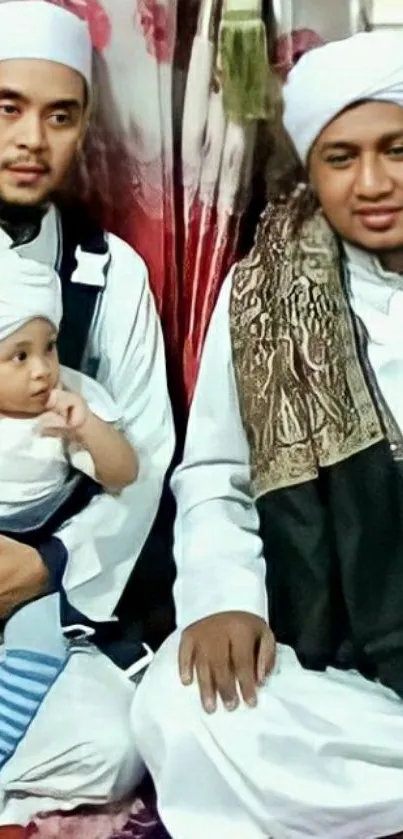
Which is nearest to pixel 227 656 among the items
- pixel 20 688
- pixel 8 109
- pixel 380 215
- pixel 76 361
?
pixel 20 688

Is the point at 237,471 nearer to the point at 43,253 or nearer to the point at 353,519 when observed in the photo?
the point at 353,519

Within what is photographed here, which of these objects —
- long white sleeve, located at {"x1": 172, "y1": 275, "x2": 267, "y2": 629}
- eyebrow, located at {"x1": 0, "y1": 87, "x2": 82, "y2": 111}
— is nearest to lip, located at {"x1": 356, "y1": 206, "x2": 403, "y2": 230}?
long white sleeve, located at {"x1": 172, "y1": 275, "x2": 267, "y2": 629}

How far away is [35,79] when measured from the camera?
105 centimetres

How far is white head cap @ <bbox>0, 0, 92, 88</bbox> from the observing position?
3.46ft

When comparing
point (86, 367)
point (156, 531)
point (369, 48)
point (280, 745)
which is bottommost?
point (280, 745)

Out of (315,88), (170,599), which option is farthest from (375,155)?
(170,599)

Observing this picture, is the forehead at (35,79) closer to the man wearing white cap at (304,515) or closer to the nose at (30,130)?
the nose at (30,130)

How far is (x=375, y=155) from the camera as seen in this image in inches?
40.7

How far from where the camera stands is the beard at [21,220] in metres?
1.08

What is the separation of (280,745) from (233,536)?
0.18 meters

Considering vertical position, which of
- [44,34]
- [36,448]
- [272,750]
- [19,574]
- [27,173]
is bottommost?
[272,750]

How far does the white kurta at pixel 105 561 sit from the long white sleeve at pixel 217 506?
1.1 inches

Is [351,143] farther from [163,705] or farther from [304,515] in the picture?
[163,705]

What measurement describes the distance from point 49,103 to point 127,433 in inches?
11.4
